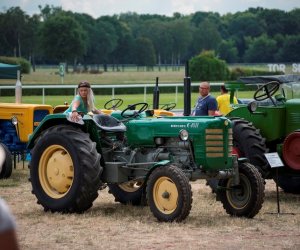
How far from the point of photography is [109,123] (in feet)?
31.2

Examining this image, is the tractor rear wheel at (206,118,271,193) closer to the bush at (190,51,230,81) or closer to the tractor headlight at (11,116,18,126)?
the tractor headlight at (11,116,18,126)

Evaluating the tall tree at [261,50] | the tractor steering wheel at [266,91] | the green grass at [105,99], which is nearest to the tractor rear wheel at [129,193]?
the tractor steering wheel at [266,91]

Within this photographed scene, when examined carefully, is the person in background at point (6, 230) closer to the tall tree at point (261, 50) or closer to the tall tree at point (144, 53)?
the tall tree at point (261, 50)

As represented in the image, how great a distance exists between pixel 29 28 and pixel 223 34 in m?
40.1

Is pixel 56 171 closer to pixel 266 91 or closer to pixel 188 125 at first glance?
pixel 188 125

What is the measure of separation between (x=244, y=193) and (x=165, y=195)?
1028 millimetres

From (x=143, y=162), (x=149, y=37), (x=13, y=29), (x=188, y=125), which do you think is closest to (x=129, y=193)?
(x=143, y=162)

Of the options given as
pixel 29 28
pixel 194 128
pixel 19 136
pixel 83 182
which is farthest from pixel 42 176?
pixel 29 28

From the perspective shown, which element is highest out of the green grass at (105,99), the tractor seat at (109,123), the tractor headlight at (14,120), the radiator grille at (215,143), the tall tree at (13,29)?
the tall tree at (13,29)

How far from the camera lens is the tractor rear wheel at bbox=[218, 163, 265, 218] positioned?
29.9 feet

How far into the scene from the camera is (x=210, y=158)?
355 inches

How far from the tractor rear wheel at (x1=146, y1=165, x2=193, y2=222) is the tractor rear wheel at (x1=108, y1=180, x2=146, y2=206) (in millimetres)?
1207

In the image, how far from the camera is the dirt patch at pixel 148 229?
24.6 ft

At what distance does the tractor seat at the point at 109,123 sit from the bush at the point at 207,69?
171 feet
